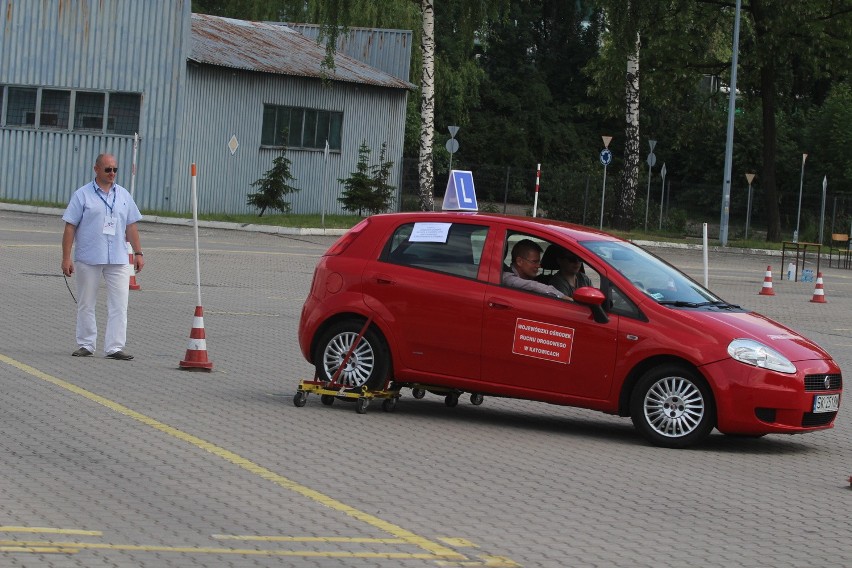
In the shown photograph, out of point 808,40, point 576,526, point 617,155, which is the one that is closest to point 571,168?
point 617,155

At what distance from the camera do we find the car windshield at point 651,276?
11.4 m

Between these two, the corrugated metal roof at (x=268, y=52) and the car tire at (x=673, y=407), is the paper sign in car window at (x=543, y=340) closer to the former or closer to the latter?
the car tire at (x=673, y=407)

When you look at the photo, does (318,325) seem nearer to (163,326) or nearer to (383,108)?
(163,326)

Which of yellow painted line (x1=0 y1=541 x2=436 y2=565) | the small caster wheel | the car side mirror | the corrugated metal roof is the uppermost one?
the corrugated metal roof

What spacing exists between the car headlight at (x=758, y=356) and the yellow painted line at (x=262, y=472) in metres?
3.55

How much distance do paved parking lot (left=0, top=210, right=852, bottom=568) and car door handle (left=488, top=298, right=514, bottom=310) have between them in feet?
2.89

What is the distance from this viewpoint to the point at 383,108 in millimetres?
48406

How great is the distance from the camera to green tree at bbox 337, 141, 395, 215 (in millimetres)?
45094

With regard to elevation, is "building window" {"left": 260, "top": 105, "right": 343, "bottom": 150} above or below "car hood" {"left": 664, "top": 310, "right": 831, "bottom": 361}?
above

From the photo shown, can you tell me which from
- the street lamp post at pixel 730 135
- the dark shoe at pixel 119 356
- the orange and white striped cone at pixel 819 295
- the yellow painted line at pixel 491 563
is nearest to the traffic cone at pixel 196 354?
the dark shoe at pixel 119 356

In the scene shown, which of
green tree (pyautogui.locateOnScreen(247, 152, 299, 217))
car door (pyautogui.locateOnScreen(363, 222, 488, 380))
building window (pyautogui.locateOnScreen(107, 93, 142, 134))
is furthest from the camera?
green tree (pyautogui.locateOnScreen(247, 152, 299, 217))

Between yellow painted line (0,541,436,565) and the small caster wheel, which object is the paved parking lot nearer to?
yellow painted line (0,541,436,565)

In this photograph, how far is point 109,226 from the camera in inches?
546

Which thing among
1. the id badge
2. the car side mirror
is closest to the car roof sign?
the id badge
